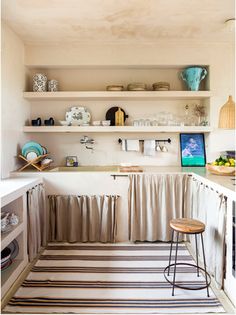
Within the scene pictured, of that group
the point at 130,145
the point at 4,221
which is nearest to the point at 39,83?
the point at 130,145

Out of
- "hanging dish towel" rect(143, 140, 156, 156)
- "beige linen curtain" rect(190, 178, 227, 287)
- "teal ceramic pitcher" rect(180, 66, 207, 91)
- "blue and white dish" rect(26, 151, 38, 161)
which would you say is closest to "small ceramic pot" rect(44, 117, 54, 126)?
"blue and white dish" rect(26, 151, 38, 161)

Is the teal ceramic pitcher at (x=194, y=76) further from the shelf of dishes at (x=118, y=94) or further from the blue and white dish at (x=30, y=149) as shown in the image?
the blue and white dish at (x=30, y=149)

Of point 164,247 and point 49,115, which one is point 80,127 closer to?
point 49,115

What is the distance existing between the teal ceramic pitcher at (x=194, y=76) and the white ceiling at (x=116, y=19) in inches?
14.8

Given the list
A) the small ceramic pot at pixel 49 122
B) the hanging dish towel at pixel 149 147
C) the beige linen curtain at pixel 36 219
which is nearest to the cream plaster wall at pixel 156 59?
the small ceramic pot at pixel 49 122

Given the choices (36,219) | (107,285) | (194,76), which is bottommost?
(107,285)

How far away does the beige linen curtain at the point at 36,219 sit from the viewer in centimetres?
258

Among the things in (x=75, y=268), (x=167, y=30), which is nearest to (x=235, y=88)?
(x=167, y=30)

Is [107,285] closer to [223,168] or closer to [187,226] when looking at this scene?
[187,226]

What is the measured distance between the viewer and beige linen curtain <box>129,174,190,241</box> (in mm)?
3031

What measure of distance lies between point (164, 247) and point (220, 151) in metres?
1.47

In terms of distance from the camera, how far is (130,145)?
3619 millimetres

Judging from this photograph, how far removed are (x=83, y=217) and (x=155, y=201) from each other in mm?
861

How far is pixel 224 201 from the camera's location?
211 cm
